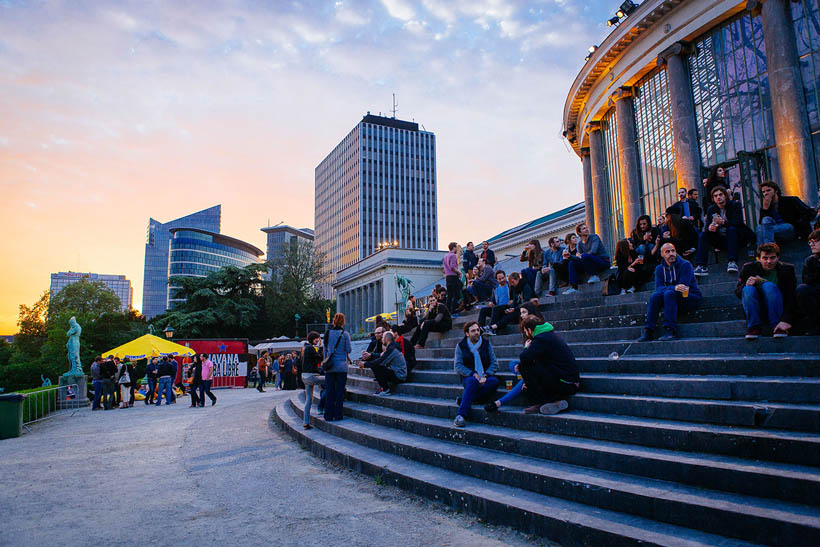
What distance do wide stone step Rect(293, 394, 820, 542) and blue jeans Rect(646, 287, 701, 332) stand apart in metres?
2.87

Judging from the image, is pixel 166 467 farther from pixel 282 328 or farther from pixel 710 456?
pixel 282 328

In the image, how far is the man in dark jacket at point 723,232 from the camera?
7.86 metres

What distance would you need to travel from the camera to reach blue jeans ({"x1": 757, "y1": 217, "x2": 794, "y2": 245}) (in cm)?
760

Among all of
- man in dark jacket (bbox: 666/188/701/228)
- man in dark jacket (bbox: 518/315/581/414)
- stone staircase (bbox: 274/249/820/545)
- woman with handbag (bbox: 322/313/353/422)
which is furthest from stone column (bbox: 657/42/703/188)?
woman with handbag (bbox: 322/313/353/422)

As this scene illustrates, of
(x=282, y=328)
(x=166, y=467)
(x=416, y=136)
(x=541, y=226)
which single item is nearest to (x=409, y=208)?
(x=416, y=136)

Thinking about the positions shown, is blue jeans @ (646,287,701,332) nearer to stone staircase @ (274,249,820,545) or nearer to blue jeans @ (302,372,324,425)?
stone staircase @ (274,249,820,545)

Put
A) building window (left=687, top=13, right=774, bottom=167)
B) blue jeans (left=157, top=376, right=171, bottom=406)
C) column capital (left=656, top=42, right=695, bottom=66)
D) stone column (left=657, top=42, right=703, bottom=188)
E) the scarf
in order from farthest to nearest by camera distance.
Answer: blue jeans (left=157, top=376, right=171, bottom=406) → column capital (left=656, top=42, right=695, bottom=66) → stone column (left=657, top=42, right=703, bottom=188) → building window (left=687, top=13, right=774, bottom=167) → the scarf

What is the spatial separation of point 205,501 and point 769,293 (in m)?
6.49

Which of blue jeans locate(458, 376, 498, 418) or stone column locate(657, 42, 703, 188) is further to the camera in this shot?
stone column locate(657, 42, 703, 188)

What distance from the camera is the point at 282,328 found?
54.5m

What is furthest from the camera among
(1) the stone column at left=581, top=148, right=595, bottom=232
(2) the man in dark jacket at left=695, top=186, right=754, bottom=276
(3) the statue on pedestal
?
(1) the stone column at left=581, top=148, right=595, bottom=232

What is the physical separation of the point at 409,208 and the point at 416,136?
18982mm

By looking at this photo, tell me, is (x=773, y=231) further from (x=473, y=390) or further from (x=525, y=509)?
(x=525, y=509)

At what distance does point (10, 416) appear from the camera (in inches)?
424
